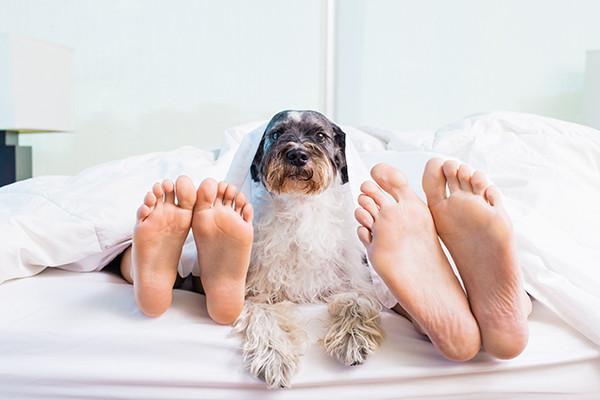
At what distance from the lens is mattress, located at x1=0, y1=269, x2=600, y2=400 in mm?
1123

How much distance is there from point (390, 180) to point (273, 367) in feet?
1.48

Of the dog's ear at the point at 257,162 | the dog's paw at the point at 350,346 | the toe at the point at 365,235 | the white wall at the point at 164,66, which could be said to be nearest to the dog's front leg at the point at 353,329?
the dog's paw at the point at 350,346

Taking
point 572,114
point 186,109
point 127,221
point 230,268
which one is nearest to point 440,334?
point 230,268

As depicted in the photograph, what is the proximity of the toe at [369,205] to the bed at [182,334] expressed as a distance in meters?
0.24

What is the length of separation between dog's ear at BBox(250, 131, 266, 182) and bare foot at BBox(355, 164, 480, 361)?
32cm

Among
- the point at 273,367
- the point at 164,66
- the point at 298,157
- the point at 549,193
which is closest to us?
the point at 273,367

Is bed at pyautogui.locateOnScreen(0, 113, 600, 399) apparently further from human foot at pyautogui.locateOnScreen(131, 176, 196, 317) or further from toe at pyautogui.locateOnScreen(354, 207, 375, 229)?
toe at pyautogui.locateOnScreen(354, 207, 375, 229)

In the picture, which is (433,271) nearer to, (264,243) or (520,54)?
(264,243)

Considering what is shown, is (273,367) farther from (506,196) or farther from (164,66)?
(164,66)

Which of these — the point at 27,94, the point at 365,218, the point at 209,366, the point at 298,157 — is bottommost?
the point at 209,366

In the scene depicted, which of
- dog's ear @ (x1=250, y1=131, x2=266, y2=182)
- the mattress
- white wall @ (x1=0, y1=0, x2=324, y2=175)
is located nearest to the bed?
the mattress

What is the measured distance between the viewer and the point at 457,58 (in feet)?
12.6

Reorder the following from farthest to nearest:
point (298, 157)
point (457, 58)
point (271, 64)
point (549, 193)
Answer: point (271, 64)
point (457, 58)
point (549, 193)
point (298, 157)

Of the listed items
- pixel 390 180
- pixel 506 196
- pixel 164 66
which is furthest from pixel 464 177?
pixel 164 66
